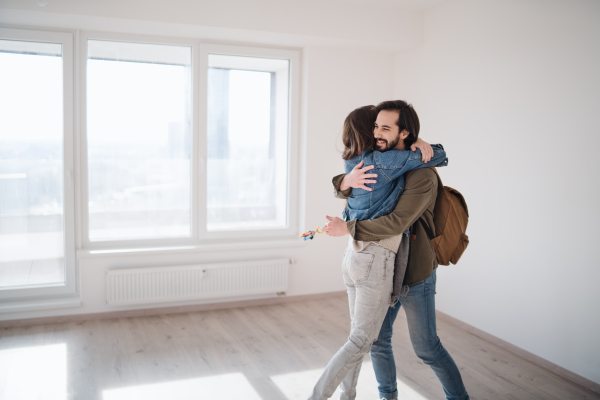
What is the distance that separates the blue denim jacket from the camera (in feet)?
6.46

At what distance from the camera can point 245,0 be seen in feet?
12.1

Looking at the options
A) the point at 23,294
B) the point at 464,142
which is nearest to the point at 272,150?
the point at 464,142

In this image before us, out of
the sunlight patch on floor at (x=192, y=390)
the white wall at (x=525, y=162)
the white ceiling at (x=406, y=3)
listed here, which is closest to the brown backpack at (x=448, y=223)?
the white wall at (x=525, y=162)

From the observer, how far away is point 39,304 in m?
3.65

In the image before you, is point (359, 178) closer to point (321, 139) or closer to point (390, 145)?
point (390, 145)

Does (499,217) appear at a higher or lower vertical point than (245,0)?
lower

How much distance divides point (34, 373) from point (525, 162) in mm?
3404

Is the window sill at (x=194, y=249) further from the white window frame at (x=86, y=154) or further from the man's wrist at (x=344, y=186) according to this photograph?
the man's wrist at (x=344, y=186)

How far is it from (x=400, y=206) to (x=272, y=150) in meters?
2.60

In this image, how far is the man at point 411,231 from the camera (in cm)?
197

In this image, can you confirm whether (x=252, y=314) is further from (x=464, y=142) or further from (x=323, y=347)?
(x=464, y=142)

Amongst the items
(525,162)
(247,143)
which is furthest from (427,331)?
(247,143)

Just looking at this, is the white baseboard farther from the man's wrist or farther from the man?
the man's wrist

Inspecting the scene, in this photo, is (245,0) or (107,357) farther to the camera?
(245,0)
